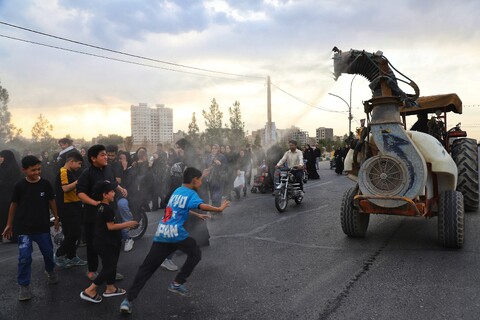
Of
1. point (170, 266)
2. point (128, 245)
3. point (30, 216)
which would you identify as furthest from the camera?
point (128, 245)

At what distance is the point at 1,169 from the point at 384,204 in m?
6.99

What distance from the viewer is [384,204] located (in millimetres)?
5379

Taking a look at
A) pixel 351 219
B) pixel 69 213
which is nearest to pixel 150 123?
pixel 69 213

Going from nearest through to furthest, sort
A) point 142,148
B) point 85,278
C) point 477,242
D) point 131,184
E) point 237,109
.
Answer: point 85,278 → point 477,242 → point 131,184 → point 142,148 → point 237,109

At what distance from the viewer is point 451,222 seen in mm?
5129

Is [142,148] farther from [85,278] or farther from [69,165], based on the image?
[85,278]

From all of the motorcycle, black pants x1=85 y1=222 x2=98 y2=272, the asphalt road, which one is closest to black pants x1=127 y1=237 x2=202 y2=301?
the asphalt road

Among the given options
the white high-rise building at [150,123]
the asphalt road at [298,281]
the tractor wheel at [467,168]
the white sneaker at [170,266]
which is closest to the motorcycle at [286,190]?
the asphalt road at [298,281]

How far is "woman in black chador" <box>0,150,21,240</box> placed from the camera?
277 inches

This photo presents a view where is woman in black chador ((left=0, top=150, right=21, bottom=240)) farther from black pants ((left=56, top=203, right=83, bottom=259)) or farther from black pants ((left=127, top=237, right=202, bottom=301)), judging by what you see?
black pants ((left=127, top=237, right=202, bottom=301))

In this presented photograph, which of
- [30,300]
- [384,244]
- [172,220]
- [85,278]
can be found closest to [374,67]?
[384,244]

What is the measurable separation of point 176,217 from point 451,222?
12.8 ft

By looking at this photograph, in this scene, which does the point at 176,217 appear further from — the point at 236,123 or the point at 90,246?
the point at 236,123

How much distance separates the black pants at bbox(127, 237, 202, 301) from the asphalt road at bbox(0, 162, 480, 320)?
0.78 ft
